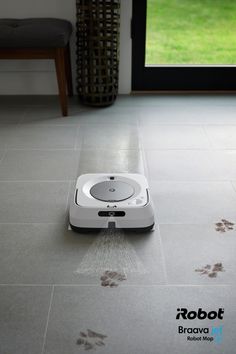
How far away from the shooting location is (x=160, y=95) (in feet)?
9.29

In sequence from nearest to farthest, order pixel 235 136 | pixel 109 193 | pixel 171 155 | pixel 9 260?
pixel 9 260, pixel 109 193, pixel 171 155, pixel 235 136

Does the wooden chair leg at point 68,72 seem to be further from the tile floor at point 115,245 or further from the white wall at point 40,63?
the tile floor at point 115,245

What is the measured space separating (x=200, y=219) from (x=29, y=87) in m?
1.75

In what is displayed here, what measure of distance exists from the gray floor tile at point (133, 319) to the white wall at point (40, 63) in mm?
1884

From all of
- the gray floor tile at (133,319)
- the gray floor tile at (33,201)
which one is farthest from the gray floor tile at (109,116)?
the gray floor tile at (133,319)

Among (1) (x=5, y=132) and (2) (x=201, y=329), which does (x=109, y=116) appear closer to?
(1) (x=5, y=132)

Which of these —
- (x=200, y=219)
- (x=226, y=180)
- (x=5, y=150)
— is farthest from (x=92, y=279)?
(x=5, y=150)

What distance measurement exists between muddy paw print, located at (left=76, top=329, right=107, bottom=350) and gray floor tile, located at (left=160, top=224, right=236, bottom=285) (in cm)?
29

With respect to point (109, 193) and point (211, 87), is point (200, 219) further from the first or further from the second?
point (211, 87)

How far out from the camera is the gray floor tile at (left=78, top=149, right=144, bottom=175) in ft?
6.11

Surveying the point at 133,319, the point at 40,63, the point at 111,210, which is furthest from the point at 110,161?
the point at 40,63

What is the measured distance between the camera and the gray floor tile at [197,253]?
124 cm

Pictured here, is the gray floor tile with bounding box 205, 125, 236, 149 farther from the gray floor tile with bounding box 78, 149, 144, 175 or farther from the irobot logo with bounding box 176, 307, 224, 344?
the irobot logo with bounding box 176, 307, 224, 344

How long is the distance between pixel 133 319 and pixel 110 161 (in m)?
0.96
